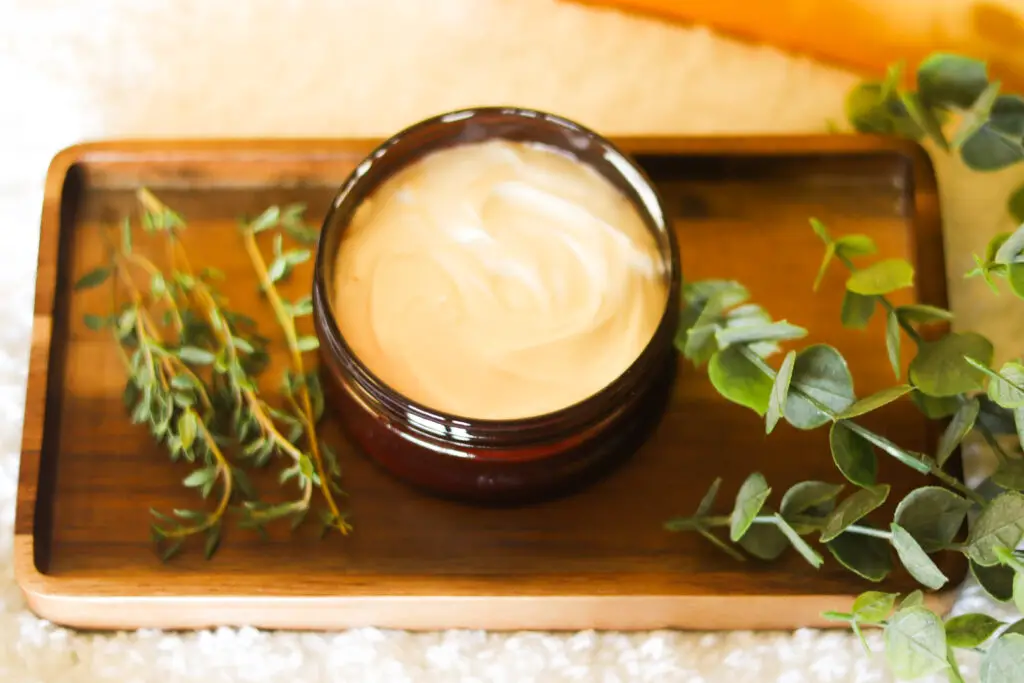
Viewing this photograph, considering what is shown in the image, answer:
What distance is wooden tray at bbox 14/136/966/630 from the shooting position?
0.53 m

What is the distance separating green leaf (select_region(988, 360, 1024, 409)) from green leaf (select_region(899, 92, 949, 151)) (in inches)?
7.2

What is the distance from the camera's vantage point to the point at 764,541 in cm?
53

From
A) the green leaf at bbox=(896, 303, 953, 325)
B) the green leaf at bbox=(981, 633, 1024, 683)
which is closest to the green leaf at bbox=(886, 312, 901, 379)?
the green leaf at bbox=(896, 303, 953, 325)

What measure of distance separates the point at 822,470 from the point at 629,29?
1.03ft

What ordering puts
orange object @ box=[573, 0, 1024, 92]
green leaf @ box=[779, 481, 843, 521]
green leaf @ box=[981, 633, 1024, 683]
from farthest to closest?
orange object @ box=[573, 0, 1024, 92], green leaf @ box=[779, 481, 843, 521], green leaf @ box=[981, 633, 1024, 683]

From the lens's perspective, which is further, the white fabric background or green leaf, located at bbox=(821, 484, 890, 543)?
the white fabric background

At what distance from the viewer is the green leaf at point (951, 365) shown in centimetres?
48

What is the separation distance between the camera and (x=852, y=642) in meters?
0.56

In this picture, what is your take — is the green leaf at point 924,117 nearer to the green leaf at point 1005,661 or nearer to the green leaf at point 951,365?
the green leaf at point 951,365

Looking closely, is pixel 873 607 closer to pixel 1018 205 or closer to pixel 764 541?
pixel 764 541

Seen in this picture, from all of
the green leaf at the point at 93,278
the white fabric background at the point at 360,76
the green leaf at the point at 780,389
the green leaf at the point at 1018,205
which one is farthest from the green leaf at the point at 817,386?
the green leaf at the point at 93,278

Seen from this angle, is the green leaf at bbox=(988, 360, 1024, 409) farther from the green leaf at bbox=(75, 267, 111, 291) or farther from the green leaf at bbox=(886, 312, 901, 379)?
the green leaf at bbox=(75, 267, 111, 291)

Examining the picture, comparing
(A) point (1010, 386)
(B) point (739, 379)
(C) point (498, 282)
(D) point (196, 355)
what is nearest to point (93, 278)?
(D) point (196, 355)

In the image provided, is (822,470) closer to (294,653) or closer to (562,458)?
(562,458)
